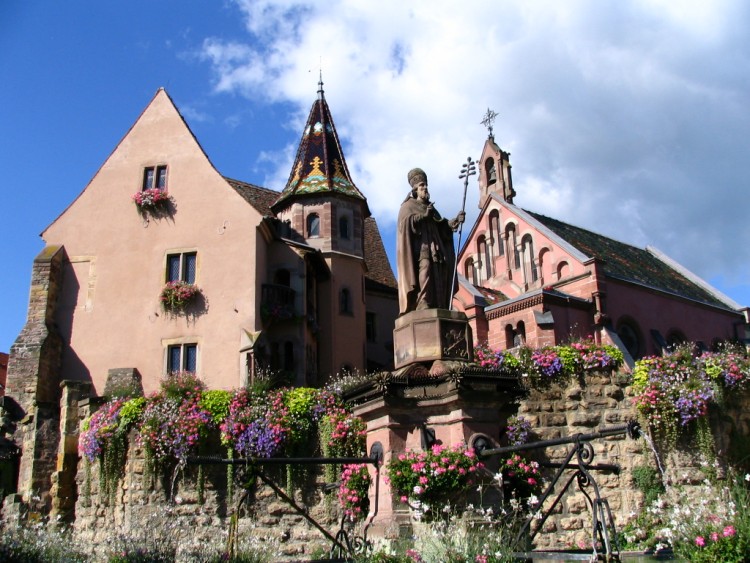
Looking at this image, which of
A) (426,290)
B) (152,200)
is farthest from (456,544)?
(152,200)

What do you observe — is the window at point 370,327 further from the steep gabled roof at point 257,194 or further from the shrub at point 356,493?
the shrub at point 356,493

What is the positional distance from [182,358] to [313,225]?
837 centimetres

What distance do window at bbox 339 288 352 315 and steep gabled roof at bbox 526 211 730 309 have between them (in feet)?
33.6

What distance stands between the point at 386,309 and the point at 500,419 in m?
26.5

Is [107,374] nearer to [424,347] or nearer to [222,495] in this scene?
[222,495]

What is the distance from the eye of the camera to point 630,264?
37.8 metres

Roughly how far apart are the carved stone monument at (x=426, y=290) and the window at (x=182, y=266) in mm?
17591

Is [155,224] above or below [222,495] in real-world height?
above

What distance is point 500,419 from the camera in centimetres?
998

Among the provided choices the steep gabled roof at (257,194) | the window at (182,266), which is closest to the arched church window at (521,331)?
the steep gabled roof at (257,194)

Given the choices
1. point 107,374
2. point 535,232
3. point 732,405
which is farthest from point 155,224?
point 732,405

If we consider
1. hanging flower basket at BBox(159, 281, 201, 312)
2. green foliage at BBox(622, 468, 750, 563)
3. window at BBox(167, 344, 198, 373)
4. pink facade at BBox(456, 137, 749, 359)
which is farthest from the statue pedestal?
hanging flower basket at BBox(159, 281, 201, 312)

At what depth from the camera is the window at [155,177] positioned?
2911cm

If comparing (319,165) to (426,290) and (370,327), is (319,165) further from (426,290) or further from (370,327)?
(426,290)
